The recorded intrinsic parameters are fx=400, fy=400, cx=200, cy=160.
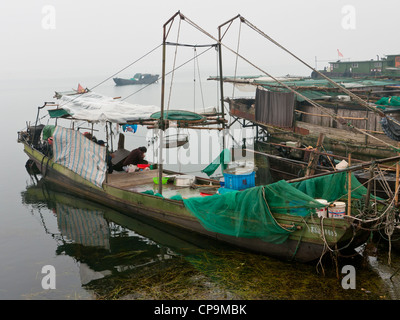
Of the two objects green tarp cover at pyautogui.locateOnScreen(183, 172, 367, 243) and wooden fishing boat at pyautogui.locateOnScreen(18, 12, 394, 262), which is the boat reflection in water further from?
green tarp cover at pyautogui.locateOnScreen(183, 172, 367, 243)

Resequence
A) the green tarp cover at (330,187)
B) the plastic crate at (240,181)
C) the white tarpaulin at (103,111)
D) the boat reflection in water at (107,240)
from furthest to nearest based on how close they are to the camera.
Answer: the white tarpaulin at (103,111) → the plastic crate at (240,181) → the boat reflection in water at (107,240) → the green tarp cover at (330,187)

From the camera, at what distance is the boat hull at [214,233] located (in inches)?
384

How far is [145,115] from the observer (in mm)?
16047

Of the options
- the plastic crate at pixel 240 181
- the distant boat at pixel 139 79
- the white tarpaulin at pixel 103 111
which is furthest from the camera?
the distant boat at pixel 139 79

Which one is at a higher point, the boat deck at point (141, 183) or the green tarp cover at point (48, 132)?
the green tarp cover at point (48, 132)

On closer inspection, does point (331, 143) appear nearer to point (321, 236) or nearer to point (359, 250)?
point (359, 250)

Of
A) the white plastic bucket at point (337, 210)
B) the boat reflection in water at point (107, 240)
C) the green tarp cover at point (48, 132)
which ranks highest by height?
the green tarp cover at point (48, 132)

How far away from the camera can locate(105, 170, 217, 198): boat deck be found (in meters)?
14.9

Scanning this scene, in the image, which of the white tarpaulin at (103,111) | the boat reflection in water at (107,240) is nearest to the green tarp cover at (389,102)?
the white tarpaulin at (103,111)

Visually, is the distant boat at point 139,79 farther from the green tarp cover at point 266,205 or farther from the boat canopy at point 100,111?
the green tarp cover at point 266,205

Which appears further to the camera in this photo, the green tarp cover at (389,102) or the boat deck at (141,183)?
the green tarp cover at (389,102)

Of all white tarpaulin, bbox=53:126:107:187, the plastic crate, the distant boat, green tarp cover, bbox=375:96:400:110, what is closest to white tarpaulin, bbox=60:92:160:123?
white tarpaulin, bbox=53:126:107:187
